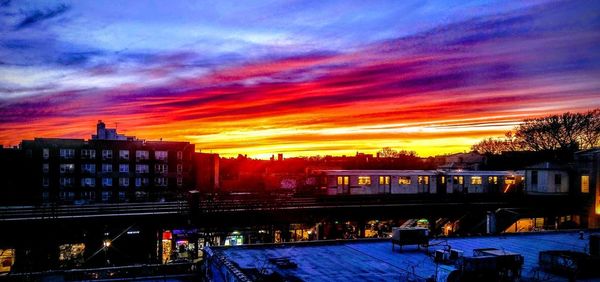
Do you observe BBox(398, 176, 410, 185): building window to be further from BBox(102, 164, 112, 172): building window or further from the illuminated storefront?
BBox(102, 164, 112, 172): building window

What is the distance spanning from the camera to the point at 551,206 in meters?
42.6

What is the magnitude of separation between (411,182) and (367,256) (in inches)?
1278

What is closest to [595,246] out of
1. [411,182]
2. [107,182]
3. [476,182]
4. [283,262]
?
[283,262]

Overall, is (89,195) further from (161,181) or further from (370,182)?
(370,182)

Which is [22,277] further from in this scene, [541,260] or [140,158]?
[140,158]

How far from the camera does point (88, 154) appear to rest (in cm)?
5994

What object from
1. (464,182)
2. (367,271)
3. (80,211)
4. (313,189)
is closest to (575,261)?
(367,271)

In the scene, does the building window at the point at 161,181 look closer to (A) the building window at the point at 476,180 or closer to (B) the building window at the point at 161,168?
(B) the building window at the point at 161,168

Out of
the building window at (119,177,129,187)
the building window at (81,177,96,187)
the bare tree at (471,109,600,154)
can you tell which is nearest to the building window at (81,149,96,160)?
the building window at (81,177,96,187)

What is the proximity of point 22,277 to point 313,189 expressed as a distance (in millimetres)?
31307

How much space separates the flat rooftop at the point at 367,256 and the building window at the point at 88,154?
47.2 meters

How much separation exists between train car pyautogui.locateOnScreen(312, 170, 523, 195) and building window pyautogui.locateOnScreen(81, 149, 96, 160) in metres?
30.0

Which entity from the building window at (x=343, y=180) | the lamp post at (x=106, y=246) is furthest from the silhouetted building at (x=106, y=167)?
the lamp post at (x=106, y=246)

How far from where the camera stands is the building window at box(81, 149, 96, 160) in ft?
196
